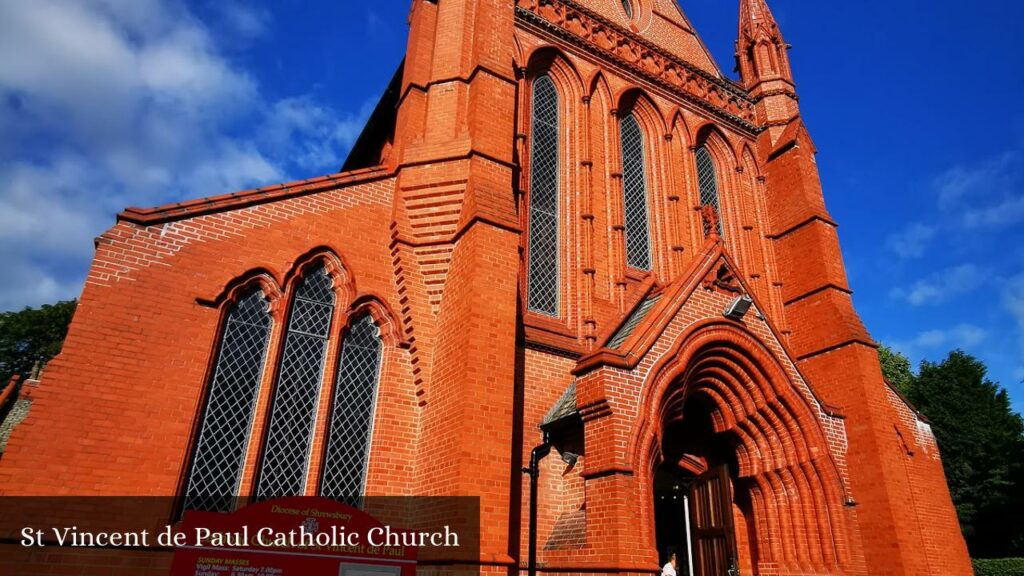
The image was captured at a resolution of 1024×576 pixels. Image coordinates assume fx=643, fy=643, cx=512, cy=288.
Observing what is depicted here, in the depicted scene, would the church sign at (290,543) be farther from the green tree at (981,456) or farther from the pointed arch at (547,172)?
the green tree at (981,456)

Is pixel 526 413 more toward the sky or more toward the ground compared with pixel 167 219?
more toward the ground

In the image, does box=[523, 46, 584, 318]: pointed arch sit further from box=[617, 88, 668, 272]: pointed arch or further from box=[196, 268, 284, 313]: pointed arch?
box=[196, 268, 284, 313]: pointed arch

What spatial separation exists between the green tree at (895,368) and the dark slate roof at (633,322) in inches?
1247

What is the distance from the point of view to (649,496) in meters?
8.70

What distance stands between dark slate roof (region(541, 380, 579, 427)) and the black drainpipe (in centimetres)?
29

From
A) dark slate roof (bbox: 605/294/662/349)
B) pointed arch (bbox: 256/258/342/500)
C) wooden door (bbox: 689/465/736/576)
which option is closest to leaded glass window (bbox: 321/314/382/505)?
pointed arch (bbox: 256/258/342/500)

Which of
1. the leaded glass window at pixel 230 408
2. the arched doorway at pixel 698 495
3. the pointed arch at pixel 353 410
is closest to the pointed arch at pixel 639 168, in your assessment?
the arched doorway at pixel 698 495

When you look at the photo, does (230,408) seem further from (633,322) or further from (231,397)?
(633,322)

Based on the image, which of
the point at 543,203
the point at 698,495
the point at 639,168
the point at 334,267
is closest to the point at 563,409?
the point at 698,495

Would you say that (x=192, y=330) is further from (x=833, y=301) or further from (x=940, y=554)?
(x=940, y=554)

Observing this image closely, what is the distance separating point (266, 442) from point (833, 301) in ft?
39.8

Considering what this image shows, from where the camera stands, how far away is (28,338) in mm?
38344

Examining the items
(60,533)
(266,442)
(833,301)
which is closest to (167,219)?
(266,442)

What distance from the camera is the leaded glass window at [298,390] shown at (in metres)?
8.84
